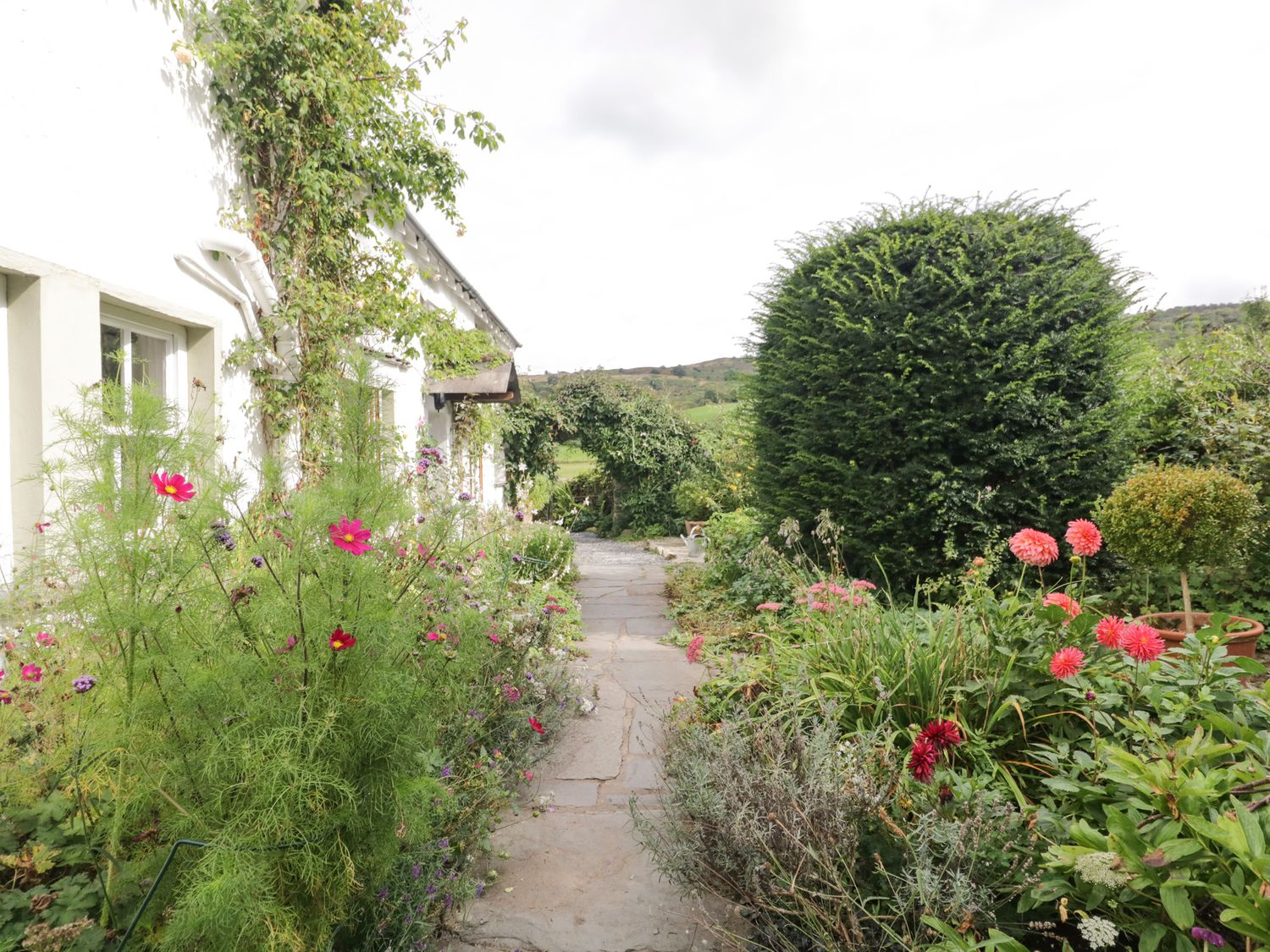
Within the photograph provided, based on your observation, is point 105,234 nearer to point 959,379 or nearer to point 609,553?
point 959,379

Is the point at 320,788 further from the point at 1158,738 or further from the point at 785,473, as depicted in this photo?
the point at 785,473

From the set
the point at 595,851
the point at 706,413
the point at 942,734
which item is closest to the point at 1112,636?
the point at 942,734

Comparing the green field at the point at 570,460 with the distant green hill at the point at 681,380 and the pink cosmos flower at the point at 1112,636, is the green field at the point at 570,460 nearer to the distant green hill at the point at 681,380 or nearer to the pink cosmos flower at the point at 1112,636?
the distant green hill at the point at 681,380

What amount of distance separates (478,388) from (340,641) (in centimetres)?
795

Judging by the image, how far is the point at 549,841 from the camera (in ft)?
8.54

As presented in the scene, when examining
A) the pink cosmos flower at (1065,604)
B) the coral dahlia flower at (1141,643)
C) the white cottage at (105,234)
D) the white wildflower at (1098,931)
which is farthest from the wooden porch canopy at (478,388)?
the white wildflower at (1098,931)

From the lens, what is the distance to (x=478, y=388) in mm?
9086

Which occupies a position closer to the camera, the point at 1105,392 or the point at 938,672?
the point at 938,672

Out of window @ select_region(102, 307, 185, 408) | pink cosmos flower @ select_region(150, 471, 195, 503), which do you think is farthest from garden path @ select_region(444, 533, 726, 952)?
window @ select_region(102, 307, 185, 408)

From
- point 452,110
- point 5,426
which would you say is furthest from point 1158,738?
point 452,110

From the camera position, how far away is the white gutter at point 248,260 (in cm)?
428

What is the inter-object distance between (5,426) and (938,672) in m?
4.38

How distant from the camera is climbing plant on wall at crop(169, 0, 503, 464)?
4.71 metres

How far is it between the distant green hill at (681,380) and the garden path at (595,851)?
12.0 meters
